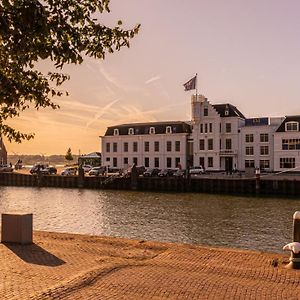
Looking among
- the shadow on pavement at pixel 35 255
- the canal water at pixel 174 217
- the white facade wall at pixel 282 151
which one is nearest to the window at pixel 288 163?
the white facade wall at pixel 282 151

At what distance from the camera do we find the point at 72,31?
8.30 m

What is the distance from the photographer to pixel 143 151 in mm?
91125

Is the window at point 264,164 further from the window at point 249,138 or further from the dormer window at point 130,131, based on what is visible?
the dormer window at point 130,131

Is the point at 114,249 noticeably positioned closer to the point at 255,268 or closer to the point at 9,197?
the point at 255,268

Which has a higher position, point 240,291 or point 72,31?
point 72,31

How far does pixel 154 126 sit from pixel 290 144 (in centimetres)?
2872

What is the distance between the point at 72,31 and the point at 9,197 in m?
58.8

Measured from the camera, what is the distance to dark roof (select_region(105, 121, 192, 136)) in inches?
3494

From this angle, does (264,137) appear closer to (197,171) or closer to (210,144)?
(210,144)

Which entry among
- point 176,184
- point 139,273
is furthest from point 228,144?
point 139,273

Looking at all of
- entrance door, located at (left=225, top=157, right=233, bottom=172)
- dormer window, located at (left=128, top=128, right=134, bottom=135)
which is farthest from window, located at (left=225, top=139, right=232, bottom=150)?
dormer window, located at (left=128, top=128, right=134, bottom=135)

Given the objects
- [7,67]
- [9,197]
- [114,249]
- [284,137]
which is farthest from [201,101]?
[7,67]

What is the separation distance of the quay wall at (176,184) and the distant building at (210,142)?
16.4 m

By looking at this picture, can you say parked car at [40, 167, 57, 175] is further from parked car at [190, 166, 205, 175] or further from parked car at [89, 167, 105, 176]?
parked car at [190, 166, 205, 175]
